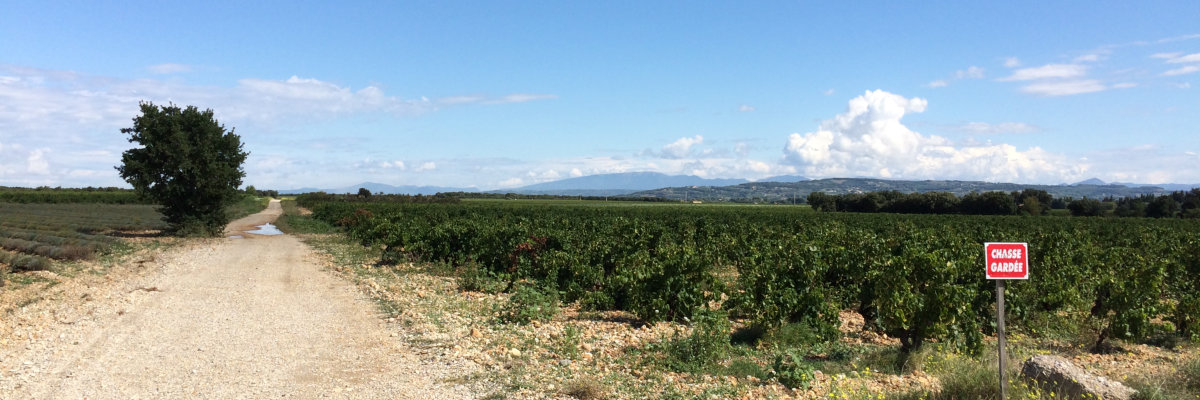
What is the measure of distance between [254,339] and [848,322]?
11.0 meters

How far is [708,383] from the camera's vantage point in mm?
8000

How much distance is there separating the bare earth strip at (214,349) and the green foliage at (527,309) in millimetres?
2249

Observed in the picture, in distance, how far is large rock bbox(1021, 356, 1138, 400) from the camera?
627cm

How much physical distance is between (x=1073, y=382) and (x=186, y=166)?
34.1 m

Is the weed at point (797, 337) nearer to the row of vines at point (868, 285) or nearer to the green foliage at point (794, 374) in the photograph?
the row of vines at point (868, 285)

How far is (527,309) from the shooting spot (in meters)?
12.0

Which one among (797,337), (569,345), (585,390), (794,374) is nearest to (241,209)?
(569,345)

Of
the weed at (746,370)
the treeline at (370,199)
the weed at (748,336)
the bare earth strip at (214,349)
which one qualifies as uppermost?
the treeline at (370,199)

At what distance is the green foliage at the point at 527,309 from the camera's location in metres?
11.9

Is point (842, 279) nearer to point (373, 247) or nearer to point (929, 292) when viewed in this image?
point (929, 292)

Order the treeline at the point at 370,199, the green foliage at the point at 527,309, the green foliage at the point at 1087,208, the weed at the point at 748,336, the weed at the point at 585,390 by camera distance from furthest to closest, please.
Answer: the green foliage at the point at 1087,208, the treeline at the point at 370,199, the green foliage at the point at 527,309, the weed at the point at 748,336, the weed at the point at 585,390

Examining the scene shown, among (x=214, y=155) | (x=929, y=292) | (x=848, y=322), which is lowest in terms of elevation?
(x=848, y=322)

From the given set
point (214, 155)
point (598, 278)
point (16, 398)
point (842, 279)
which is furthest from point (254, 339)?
point (214, 155)

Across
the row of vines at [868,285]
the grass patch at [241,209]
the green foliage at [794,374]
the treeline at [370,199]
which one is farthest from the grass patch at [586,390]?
the treeline at [370,199]
